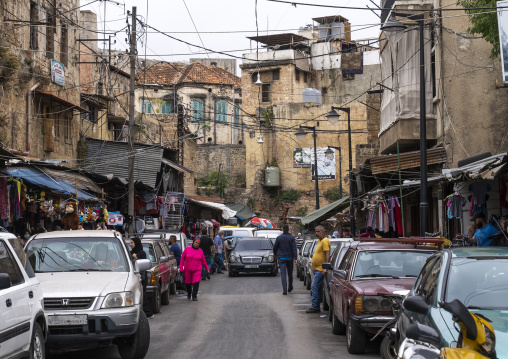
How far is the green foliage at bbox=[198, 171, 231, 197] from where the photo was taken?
226 feet

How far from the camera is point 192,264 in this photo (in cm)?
1886

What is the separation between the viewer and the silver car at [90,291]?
941cm

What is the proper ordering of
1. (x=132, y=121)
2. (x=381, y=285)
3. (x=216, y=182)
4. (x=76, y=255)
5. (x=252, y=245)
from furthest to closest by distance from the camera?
(x=216, y=182) < (x=252, y=245) < (x=132, y=121) < (x=76, y=255) < (x=381, y=285)

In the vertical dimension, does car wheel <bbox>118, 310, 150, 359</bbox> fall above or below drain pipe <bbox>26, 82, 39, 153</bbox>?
below

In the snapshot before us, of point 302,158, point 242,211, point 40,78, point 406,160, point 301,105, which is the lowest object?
point 242,211

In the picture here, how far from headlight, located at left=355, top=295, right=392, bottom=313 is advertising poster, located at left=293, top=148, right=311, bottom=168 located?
170ft

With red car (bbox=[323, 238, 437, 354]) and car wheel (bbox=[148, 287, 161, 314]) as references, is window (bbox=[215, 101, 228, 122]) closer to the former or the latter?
car wheel (bbox=[148, 287, 161, 314])

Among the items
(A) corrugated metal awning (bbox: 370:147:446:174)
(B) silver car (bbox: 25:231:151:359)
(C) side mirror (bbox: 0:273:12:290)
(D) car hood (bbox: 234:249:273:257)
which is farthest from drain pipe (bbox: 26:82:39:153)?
(C) side mirror (bbox: 0:273:12:290)

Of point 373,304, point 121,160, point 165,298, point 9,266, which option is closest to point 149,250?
point 165,298

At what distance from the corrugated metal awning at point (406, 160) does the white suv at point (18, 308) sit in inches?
676

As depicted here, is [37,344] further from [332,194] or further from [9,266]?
[332,194]

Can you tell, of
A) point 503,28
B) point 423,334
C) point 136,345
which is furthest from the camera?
point 503,28

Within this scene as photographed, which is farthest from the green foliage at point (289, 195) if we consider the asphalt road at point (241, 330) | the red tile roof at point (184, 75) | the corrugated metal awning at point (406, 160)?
the asphalt road at point (241, 330)

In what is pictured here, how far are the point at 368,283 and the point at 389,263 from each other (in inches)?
35.3
